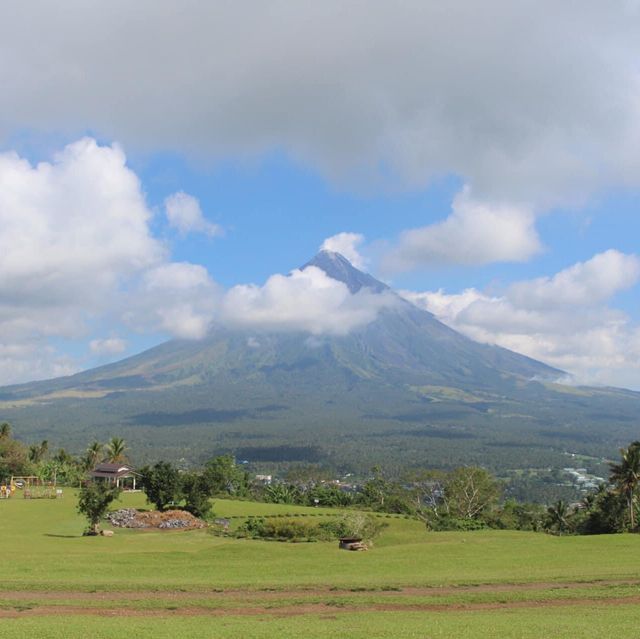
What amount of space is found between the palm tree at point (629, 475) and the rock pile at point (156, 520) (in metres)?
32.9

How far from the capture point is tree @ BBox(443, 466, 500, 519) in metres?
70.2

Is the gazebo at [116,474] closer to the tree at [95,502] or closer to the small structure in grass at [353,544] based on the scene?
the tree at [95,502]

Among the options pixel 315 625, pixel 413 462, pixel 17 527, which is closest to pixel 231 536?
pixel 17 527

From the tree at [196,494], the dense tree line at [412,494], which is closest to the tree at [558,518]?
the dense tree line at [412,494]

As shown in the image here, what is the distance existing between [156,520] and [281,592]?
103 ft

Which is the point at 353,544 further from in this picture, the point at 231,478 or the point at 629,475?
the point at 231,478

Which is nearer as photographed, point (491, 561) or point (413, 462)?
point (491, 561)

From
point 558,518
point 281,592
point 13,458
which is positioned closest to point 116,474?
point 13,458

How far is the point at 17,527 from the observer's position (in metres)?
43.8

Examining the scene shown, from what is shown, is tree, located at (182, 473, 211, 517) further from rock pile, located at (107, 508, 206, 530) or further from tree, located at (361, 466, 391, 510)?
tree, located at (361, 466, 391, 510)

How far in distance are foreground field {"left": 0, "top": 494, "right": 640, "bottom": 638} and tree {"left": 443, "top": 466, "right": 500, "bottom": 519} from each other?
35.9 metres

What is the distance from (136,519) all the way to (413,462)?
11459cm

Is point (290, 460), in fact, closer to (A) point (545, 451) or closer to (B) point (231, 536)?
(A) point (545, 451)

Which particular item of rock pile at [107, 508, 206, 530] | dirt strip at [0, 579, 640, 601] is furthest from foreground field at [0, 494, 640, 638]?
rock pile at [107, 508, 206, 530]
